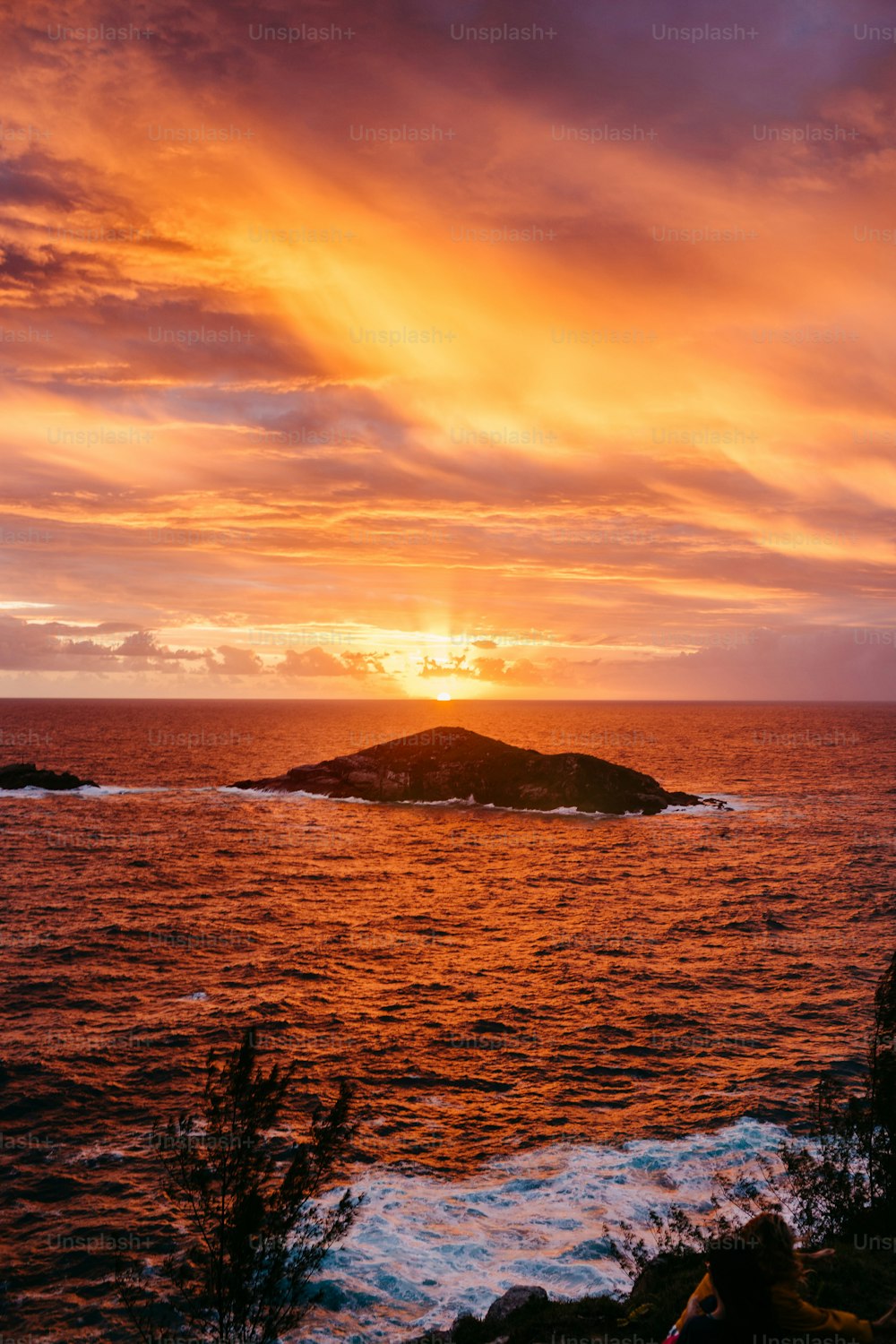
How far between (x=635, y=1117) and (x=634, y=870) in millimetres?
37810

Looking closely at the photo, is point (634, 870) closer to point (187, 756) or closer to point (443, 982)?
point (443, 982)

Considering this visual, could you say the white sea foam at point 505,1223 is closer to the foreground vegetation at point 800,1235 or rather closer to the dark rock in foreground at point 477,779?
the foreground vegetation at point 800,1235

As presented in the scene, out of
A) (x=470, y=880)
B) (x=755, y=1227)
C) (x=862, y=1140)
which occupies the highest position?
(x=755, y=1227)

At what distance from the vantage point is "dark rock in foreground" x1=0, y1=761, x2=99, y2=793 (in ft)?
317

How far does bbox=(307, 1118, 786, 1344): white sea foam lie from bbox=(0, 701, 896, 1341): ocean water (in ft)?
0.26

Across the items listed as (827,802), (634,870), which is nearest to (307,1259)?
(634,870)

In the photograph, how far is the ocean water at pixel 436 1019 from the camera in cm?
1992

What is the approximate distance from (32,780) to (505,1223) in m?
92.2

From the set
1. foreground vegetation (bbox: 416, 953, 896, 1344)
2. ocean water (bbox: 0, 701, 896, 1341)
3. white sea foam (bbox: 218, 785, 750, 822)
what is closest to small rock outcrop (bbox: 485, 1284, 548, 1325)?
foreground vegetation (bbox: 416, 953, 896, 1344)

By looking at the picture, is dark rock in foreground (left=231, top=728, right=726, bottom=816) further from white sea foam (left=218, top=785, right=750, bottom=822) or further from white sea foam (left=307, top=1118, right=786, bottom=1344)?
white sea foam (left=307, top=1118, right=786, bottom=1344)

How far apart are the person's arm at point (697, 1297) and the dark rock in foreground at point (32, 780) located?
10077cm

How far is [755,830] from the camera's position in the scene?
78.6 meters

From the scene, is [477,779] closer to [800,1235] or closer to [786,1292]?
[800,1235]

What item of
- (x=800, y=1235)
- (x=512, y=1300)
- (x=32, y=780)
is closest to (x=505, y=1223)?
(x=512, y=1300)
